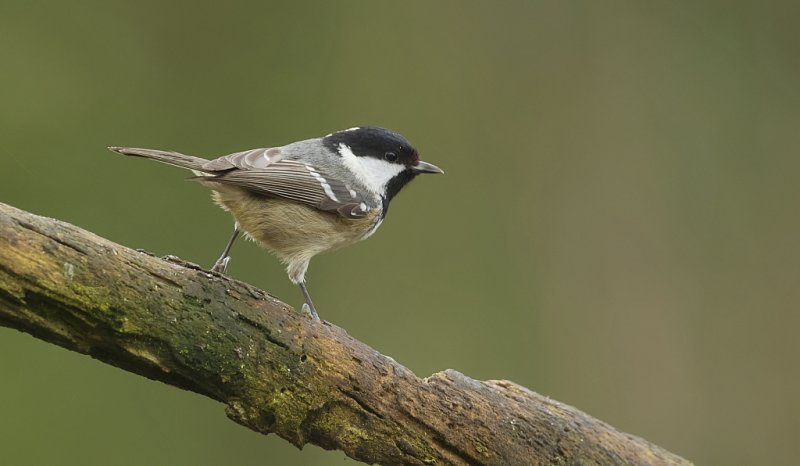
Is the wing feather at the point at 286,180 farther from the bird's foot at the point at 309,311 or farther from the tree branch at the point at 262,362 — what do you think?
the tree branch at the point at 262,362

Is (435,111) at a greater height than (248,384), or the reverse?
(435,111)

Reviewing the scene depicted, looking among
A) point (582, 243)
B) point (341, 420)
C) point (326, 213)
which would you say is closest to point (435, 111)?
point (582, 243)

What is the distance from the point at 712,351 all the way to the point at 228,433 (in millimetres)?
2842

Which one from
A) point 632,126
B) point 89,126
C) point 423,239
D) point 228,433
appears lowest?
point 228,433

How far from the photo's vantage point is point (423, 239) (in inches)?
209

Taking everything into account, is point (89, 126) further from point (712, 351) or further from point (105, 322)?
point (712, 351)

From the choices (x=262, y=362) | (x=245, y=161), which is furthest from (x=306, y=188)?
(x=262, y=362)

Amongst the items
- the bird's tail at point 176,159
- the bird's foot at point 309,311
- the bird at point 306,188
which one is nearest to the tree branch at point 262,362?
the bird's foot at point 309,311

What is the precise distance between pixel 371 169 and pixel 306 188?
40cm

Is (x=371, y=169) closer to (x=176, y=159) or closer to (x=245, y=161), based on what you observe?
(x=245, y=161)

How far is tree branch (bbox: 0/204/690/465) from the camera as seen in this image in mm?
1949

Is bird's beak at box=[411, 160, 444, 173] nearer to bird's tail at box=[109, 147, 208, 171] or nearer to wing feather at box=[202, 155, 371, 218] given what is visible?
wing feather at box=[202, 155, 371, 218]

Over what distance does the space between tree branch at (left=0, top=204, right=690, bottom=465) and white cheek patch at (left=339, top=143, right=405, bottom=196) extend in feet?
3.10

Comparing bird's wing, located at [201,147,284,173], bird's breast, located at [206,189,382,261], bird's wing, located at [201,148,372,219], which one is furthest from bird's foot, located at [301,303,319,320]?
bird's wing, located at [201,147,284,173]
